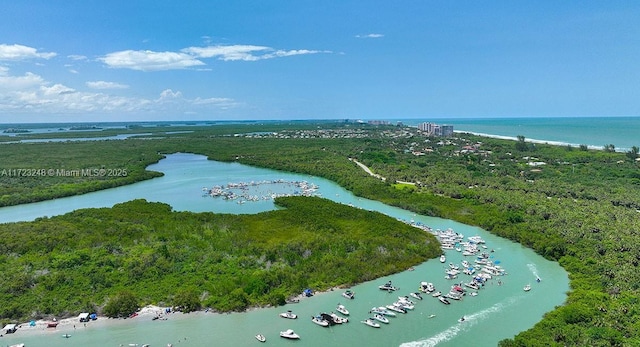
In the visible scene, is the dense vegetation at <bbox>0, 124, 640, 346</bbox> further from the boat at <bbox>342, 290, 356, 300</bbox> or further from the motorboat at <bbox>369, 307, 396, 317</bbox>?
the boat at <bbox>342, 290, 356, 300</bbox>

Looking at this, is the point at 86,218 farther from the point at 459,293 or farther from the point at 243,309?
the point at 459,293

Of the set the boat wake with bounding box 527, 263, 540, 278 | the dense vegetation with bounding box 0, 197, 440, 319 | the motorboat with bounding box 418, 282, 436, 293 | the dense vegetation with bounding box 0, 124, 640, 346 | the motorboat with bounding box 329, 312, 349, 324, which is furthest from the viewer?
the boat wake with bounding box 527, 263, 540, 278

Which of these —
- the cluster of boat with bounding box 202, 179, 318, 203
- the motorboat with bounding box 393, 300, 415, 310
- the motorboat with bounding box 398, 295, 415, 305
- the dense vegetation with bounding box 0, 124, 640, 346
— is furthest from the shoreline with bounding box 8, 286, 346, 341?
the cluster of boat with bounding box 202, 179, 318, 203

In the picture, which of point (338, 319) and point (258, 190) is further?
point (258, 190)

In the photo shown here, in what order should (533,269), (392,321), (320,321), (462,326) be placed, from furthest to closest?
(533,269), (392,321), (462,326), (320,321)

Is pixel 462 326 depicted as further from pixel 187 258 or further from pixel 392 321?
pixel 187 258

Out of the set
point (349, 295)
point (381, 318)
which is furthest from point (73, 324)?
point (381, 318)

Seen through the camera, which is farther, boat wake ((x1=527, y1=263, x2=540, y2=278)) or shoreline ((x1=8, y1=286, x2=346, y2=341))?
boat wake ((x1=527, y1=263, x2=540, y2=278))
